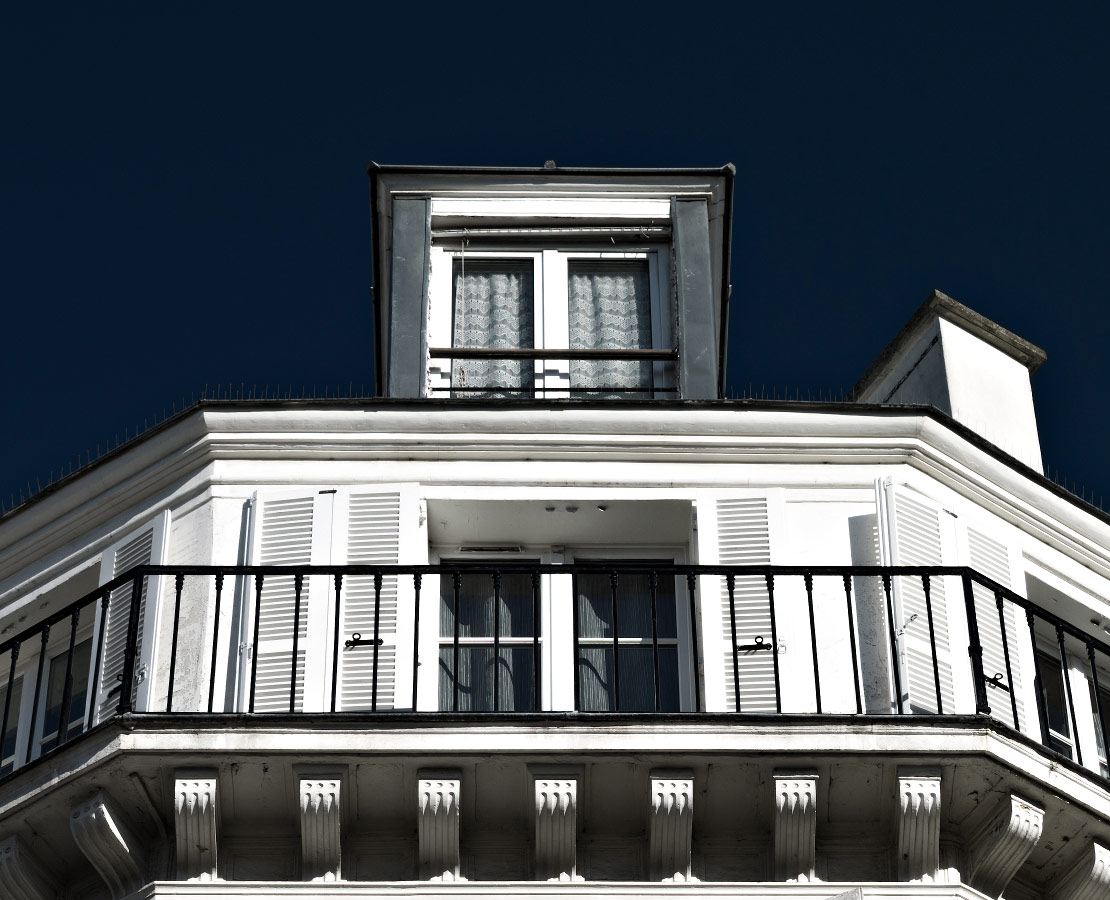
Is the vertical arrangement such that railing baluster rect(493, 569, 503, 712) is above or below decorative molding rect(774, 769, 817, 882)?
above

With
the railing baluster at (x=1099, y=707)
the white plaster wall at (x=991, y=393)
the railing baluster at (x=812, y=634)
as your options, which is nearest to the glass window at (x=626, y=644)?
the railing baluster at (x=812, y=634)

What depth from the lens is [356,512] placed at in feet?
44.1

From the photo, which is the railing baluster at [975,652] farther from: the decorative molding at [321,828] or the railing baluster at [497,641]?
the decorative molding at [321,828]

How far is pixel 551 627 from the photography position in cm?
1321

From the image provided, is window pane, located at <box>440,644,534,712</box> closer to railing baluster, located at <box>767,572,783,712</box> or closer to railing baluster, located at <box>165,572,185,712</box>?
railing baluster, located at <box>767,572,783,712</box>

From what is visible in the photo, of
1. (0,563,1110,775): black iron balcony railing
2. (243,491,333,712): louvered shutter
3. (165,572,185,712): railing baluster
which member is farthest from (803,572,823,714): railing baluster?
(165,572,185,712): railing baluster

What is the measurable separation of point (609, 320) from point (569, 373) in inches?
21.3

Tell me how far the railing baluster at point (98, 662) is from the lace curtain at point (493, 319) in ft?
9.78

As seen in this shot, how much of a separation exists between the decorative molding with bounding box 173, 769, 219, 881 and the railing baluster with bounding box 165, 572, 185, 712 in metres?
0.46

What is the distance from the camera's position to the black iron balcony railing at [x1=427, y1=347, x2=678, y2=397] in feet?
49.2

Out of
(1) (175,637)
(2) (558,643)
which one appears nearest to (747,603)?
(2) (558,643)

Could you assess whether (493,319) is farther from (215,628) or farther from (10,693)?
(10,693)

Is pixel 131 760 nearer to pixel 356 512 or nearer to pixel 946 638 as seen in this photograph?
pixel 356 512

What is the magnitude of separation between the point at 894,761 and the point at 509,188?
18.4 ft
